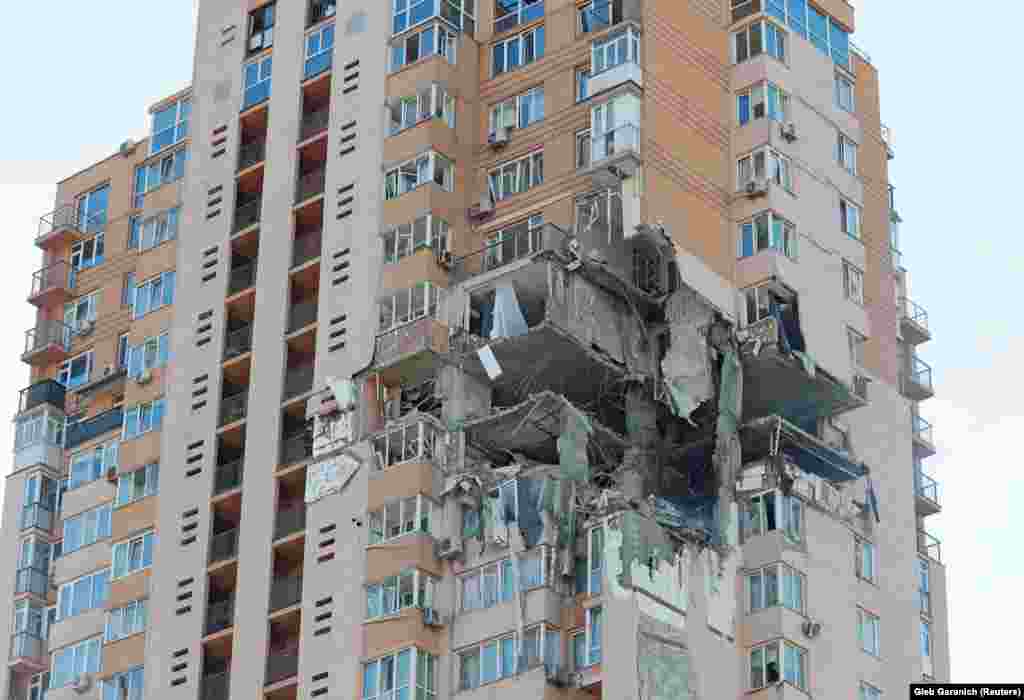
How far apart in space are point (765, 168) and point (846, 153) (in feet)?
18.1

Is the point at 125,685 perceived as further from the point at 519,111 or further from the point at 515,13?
the point at 515,13

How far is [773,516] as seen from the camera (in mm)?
84750

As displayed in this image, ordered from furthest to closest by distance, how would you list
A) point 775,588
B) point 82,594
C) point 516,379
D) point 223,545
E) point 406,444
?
point 82,594, point 223,545, point 516,379, point 406,444, point 775,588

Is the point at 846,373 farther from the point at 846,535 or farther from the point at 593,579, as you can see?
the point at 593,579

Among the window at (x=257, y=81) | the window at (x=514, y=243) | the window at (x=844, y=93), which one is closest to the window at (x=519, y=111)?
the window at (x=514, y=243)

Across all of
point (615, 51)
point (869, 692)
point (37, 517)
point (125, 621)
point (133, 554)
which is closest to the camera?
point (869, 692)

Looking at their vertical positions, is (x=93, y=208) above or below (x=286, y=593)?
above

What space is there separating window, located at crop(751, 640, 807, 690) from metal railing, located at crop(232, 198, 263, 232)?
2526 cm

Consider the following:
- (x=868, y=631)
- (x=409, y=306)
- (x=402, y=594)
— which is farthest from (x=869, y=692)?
(x=409, y=306)

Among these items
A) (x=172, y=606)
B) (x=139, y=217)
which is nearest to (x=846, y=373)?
(x=172, y=606)

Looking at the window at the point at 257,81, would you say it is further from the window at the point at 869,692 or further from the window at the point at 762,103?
the window at the point at 869,692

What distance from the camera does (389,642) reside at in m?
83.1

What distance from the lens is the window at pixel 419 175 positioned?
9112cm

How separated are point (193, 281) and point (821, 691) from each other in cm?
2770
